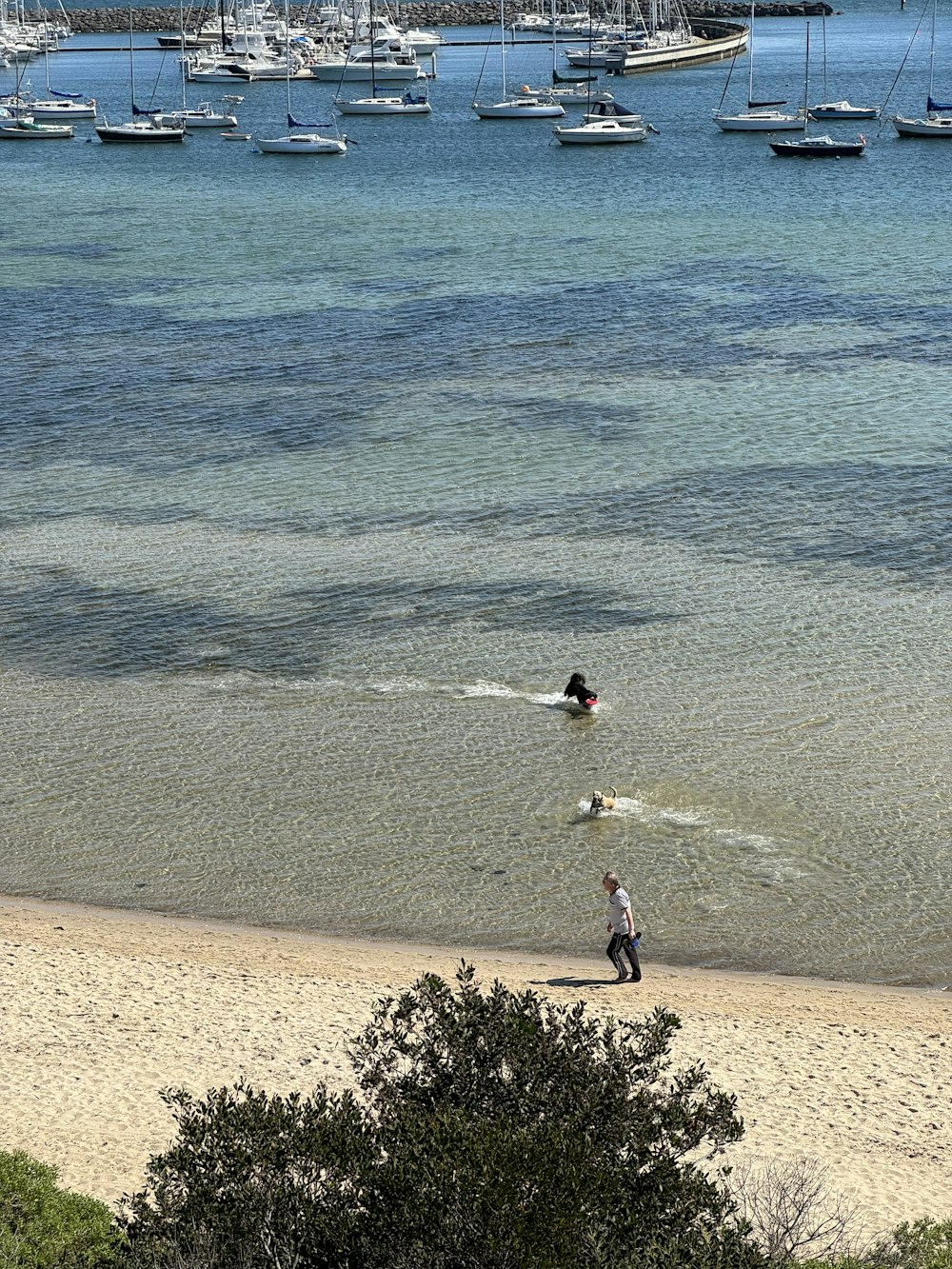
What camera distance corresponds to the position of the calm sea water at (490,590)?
62.7 feet

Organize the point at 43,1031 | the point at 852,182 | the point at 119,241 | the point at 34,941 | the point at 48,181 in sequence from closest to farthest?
the point at 43,1031
the point at 34,941
the point at 119,241
the point at 852,182
the point at 48,181

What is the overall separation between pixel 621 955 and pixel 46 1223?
7.53 m

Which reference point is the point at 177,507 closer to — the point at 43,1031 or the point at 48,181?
the point at 43,1031

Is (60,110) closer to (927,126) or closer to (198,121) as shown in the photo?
(198,121)

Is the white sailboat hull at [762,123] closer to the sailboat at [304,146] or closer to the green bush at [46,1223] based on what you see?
the sailboat at [304,146]

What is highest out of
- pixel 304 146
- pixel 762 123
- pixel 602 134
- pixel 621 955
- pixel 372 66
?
pixel 372 66

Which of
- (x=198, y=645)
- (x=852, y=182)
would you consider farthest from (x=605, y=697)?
(x=852, y=182)

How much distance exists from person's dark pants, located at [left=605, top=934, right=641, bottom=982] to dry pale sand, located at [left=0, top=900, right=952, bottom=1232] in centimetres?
20

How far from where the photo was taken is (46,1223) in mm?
10719

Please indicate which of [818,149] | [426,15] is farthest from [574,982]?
[426,15]

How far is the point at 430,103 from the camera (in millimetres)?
118438

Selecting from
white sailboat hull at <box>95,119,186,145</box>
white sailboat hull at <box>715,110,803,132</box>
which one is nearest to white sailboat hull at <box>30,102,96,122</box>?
white sailboat hull at <box>95,119,186,145</box>

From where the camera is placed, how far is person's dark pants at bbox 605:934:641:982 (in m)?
16.3

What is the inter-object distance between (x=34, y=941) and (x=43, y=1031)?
2.35 m
